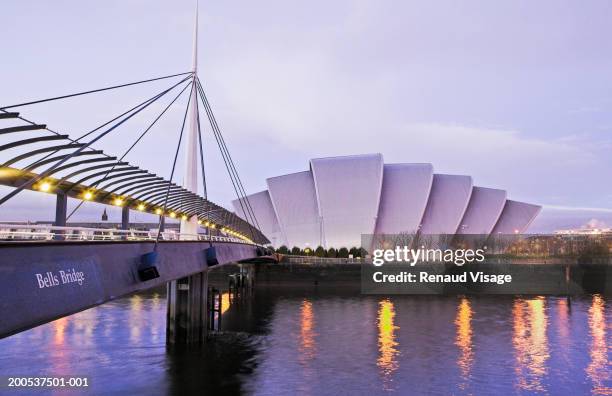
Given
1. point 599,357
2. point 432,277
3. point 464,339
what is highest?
point 432,277

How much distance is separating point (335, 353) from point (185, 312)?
9.36 metres

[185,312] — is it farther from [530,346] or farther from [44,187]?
[530,346]

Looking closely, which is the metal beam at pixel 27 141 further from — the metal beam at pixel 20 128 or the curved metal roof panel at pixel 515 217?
the curved metal roof panel at pixel 515 217

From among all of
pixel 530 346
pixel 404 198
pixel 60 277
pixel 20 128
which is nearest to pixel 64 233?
pixel 60 277

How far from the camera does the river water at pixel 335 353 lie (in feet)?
84.4

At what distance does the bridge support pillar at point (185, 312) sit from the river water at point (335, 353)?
1.11 meters

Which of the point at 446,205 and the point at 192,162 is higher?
the point at 446,205

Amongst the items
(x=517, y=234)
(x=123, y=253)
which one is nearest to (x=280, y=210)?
(x=517, y=234)

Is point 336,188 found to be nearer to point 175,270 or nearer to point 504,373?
point 504,373

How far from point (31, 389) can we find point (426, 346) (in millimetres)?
22761

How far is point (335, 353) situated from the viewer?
3344cm

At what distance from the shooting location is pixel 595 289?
87.3 m

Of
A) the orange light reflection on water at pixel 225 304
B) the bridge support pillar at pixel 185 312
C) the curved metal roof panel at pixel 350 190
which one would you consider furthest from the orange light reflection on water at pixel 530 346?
the curved metal roof panel at pixel 350 190

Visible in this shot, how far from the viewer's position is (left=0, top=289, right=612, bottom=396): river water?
84.4ft
